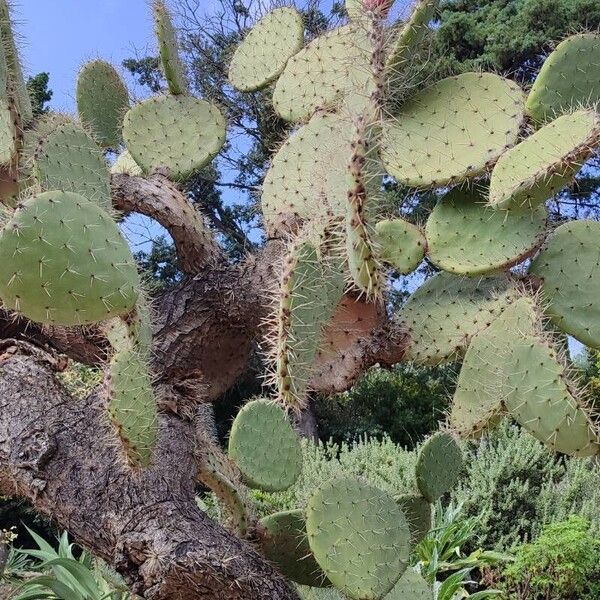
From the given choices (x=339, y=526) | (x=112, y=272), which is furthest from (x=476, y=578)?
(x=112, y=272)

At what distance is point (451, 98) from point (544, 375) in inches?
28.3

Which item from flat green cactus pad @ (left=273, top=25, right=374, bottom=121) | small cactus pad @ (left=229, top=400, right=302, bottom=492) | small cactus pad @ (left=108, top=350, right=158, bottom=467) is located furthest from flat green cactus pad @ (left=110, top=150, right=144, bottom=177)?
small cactus pad @ (left=108, top=350, right=158, bottom=467)

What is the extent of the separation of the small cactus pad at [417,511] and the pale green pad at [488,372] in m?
0.21

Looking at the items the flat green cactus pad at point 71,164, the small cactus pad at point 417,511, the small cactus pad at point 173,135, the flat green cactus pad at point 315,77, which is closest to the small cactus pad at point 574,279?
the small cactus pad at point 417,511

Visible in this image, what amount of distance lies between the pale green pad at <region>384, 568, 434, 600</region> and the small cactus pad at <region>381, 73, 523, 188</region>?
1016mm

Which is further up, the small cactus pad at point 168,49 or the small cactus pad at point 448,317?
the small cactus pad at point 168,49

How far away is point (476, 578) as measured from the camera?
5.03 meters

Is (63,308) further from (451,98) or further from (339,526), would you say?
(451,98)

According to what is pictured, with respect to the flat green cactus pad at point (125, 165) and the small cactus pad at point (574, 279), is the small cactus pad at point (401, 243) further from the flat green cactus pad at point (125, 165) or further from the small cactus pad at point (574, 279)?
the flat green cactus pad at point (125, 165)

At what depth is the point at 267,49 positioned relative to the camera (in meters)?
2.49

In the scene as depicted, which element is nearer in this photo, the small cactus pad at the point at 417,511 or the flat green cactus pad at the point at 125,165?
the small cactus pad at the point at 417,511

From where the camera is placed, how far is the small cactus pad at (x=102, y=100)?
2.47 meters

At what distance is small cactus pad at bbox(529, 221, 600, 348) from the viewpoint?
199cm

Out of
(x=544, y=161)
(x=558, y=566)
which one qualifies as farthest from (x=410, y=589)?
(x=558, y=566)
